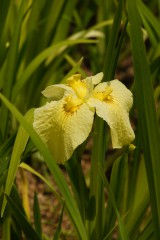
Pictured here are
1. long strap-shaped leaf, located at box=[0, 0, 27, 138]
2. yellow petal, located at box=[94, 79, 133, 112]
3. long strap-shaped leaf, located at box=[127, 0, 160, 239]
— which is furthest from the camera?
long strap-shaped leaf, located at box=[0, 0, 27, 138]

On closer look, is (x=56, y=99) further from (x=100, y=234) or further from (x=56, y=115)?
(x=100, y=234)

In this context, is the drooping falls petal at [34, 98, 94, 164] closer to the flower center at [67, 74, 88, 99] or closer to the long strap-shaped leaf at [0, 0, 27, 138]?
the flower center at [67, 74, 88, 99]

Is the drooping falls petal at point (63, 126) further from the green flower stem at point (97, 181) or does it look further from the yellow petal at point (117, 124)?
the green flower stem at point (97, 181)

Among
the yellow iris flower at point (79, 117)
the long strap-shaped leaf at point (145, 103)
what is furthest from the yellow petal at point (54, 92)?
A: the long strap-shaped leaf at point (145, 103)

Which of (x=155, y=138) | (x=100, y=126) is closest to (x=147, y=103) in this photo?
(x=155, y=138)

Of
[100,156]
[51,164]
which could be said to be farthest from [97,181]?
[51,164]

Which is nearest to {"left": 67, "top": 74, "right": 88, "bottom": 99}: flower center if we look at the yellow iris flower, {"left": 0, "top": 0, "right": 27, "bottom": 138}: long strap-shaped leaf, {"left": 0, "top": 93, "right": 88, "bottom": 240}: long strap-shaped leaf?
the yellow iris flower

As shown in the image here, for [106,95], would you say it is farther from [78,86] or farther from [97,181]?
[97,181]
